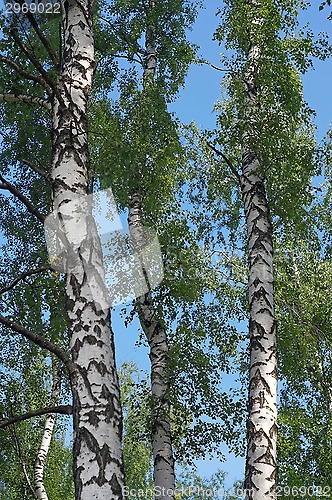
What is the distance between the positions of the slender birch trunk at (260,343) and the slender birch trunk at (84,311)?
8.54 ft

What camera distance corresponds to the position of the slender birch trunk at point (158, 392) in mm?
→ 8742

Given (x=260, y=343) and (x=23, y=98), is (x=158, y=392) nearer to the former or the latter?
(x=260, y=343)

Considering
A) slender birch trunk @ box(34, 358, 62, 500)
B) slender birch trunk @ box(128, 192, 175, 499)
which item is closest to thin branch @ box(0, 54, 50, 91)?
slender birch trunk @ box(128, 192, 175, 499)

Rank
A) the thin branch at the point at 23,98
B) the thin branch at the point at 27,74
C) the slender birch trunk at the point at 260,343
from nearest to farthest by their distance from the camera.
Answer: the thin branch at the point at 27,74, the thin branch at the point at 23,98, the slender birch trunk at the point at 260,343

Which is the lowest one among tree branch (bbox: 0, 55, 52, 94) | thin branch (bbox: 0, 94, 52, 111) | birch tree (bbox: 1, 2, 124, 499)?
birch tree (bbox: 1, 2, 124, 499)

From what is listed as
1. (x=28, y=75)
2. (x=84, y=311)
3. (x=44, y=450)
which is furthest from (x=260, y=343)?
(x=44, y=450)

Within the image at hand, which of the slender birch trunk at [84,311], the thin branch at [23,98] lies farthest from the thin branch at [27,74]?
the thin branch at [23,98]

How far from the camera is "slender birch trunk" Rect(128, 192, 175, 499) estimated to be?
8742 millimetres

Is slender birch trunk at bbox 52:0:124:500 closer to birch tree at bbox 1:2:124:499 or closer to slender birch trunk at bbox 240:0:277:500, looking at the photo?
birch tree at bbox 1:2:124:499

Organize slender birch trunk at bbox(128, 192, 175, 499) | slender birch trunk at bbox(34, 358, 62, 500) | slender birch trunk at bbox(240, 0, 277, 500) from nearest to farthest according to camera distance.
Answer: slender birch trunk at bbox(240, 0, 277, 500) < slender birch trunk at bbox(128, 192, 175, 499) < slender birch trunk at bbox(34, 358, 62, 500)

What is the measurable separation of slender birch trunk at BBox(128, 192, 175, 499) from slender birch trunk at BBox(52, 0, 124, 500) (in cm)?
521

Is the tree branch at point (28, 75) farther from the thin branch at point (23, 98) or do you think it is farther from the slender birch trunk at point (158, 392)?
the slender birch trunk at point (158, 392)

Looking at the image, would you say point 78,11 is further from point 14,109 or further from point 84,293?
point 84,293

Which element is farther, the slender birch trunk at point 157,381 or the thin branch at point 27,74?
the slender birch trunk at point 157,381
